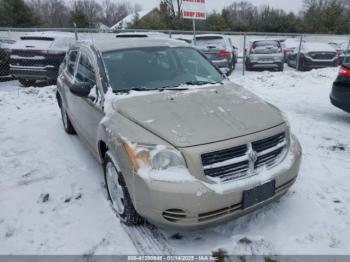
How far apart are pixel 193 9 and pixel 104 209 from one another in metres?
6.86

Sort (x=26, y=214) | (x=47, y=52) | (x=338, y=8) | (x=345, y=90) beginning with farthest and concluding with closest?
(x=338, y=8) < (x=47, y=52) < (x=345, y=90) < (x=26, y=214)

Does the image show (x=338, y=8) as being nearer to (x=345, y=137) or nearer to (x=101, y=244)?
(x=345, y=137)

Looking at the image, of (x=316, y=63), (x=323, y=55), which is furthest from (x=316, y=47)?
(x=316, y=63)

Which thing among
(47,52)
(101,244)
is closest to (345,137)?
(101,244)

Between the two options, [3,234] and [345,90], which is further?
[345,90]

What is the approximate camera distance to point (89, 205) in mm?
3512

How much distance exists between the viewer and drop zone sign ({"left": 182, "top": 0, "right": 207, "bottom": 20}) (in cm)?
855

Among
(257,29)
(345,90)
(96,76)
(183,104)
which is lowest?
(257,29)

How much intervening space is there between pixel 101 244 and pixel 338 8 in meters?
41.6

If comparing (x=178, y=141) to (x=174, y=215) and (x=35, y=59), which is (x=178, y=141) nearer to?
(x=174, y=215)

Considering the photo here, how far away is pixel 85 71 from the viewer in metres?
4.13

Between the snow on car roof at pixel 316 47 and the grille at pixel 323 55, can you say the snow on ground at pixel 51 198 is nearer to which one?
the grille at pixel 323 55

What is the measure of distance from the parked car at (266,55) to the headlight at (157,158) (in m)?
13.0

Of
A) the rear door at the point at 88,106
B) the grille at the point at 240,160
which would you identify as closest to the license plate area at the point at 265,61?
the rear door at the point at 88,106
